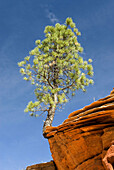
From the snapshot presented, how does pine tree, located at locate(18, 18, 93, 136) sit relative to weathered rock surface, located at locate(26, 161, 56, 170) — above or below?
above

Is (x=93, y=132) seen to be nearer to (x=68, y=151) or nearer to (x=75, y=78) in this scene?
(x=68, y=151)

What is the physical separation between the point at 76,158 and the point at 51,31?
1143cm

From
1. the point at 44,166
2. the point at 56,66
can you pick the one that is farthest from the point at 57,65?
the point at 44,166

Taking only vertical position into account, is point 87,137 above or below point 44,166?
above

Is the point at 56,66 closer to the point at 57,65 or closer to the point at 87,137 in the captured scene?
the point at 57,65

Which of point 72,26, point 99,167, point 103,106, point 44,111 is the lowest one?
point 99,167

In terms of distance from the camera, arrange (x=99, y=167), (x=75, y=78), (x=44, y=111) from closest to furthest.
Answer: (x=99, y=167) < (x=44, y=111) < (x=75, y=78)

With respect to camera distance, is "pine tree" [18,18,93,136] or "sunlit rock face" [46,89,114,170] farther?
"pine tree" [18,18,93,136]

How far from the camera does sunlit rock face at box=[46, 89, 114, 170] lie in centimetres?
442

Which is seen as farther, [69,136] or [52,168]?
[52,168]

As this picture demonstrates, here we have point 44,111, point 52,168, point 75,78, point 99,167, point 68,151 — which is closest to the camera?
point 99,167

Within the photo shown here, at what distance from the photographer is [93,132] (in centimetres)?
482

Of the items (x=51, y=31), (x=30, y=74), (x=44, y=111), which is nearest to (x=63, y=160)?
(x=44, y=111)

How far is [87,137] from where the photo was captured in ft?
16.1
